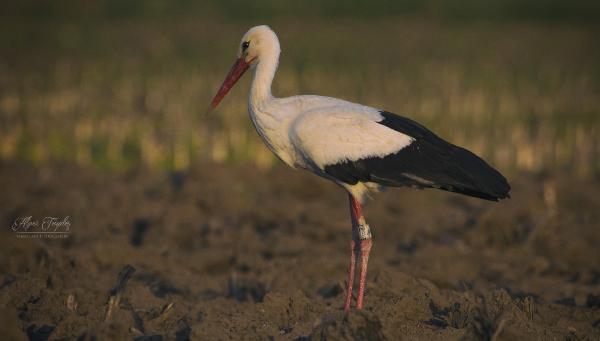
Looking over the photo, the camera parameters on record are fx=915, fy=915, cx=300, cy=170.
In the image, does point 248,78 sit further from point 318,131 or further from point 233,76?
point 318,131

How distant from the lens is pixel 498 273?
9.39m

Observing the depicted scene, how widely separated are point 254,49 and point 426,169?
178 centimetres

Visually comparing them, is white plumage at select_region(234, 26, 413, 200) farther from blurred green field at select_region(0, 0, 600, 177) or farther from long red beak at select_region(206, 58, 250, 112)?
blurred green field at select_region(0, 0, 600, 177)

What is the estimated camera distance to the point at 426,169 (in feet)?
22.8

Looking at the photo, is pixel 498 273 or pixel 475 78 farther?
pixel 475 78

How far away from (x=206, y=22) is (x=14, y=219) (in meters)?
28.3

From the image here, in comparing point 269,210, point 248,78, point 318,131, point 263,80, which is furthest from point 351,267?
point 248,78

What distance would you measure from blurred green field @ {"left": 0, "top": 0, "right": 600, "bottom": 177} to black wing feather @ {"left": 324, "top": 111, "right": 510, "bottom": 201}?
7.02m

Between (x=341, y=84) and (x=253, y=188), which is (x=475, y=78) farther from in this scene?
(x=253, y=188)

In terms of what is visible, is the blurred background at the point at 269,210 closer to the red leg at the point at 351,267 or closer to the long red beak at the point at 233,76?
the red leg at the point at 351,267

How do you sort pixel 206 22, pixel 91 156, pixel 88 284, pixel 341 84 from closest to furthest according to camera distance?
pixel 88 284 < pixel 91 156 < pixel 341 84 < pixel 206 22

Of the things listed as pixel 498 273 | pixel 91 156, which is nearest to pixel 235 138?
pixel 91 156

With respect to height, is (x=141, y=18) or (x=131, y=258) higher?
A: (x=141, y=18)

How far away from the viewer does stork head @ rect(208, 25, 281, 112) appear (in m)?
7.48
